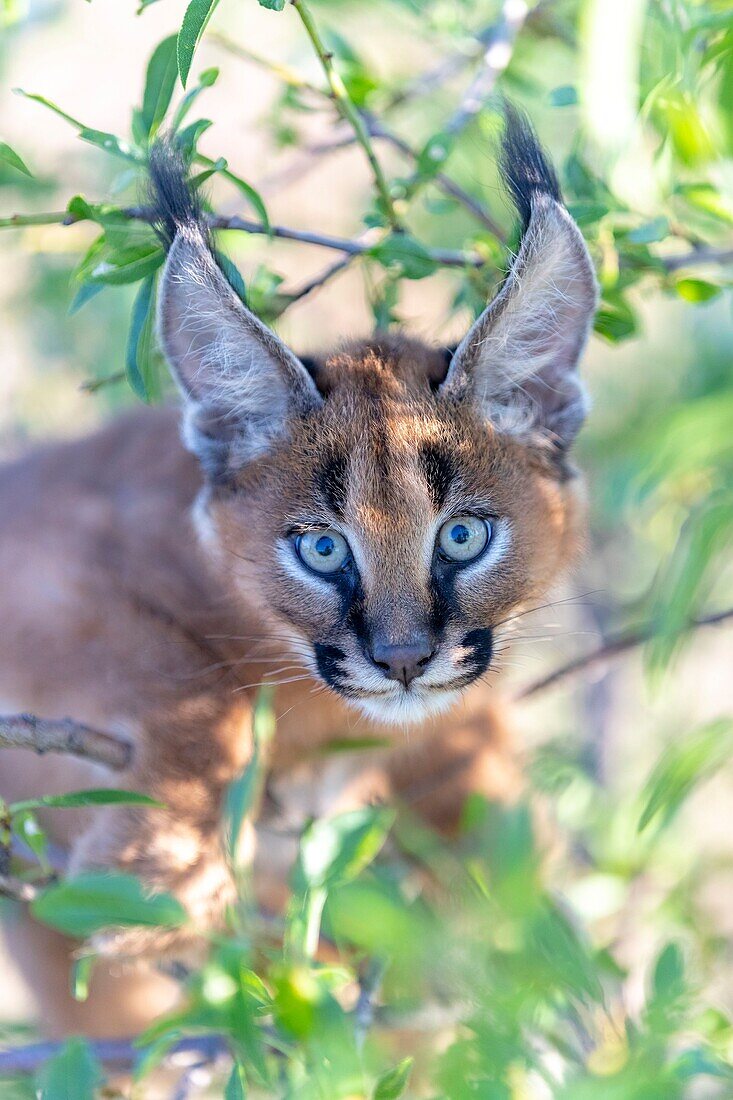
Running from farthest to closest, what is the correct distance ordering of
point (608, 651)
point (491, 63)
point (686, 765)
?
point (608, 651)
point (491, 63)
point (686, 765)

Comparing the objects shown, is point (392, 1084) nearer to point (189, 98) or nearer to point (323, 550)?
point (323, 550)

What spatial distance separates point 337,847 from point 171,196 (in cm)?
130

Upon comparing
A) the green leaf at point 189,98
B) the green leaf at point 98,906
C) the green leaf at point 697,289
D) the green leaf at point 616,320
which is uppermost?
the green leaf at point 189,98

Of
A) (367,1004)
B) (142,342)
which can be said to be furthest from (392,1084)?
(142,342)

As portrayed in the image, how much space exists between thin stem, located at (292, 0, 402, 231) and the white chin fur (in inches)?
42.1

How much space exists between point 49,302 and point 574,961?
12.3ft

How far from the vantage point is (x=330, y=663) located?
2.50m

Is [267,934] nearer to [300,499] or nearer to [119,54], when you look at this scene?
[300,499]

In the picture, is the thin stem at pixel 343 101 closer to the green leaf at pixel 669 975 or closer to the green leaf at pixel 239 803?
the green leaf at pixel 239 803

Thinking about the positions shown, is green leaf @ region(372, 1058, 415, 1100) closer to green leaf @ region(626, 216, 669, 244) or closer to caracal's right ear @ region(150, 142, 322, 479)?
caracal's right ear @ region(150, 142, 322, 479)

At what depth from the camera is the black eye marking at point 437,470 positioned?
2.39m

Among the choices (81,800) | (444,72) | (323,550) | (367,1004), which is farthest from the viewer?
(444,72)

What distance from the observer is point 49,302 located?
15.5ft

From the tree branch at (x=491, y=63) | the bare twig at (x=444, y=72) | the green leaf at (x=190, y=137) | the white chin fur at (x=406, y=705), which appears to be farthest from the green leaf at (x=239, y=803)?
the bare twig at (x=444, y=72)
